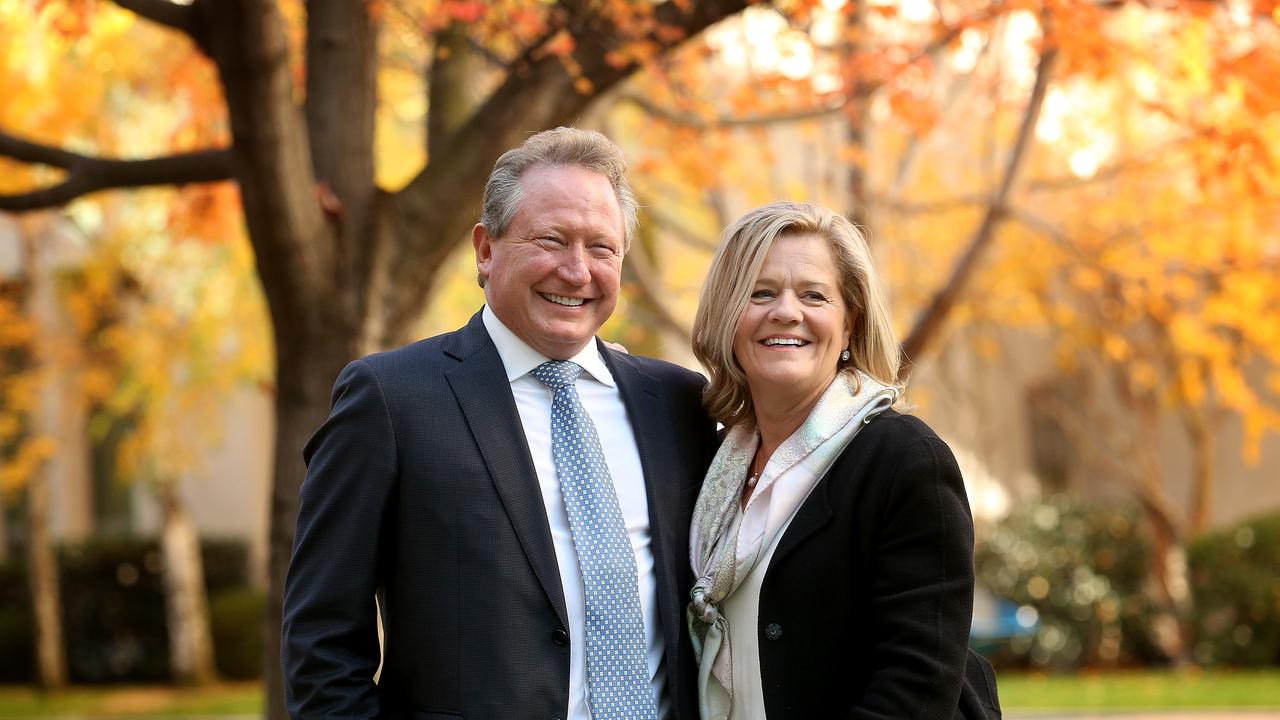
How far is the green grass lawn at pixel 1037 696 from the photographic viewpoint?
10.2m

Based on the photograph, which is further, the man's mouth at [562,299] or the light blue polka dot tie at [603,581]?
the man's mouth at [562,299]

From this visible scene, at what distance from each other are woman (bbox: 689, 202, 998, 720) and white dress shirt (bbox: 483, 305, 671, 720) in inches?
4.8

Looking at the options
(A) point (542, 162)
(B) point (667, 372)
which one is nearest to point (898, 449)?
(B) point (667, 372)

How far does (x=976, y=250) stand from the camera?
8211 millimetres

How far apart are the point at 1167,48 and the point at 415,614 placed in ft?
30.5

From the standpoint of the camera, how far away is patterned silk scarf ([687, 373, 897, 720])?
308 cm

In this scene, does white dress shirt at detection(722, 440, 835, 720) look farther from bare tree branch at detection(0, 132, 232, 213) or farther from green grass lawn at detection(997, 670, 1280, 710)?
green grass lawn at detection(997, 670, 1280, 710)

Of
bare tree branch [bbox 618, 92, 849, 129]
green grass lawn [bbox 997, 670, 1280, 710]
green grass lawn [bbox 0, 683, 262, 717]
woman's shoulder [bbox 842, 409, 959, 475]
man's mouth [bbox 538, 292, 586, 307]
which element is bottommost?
green grass lawn [bbox 0, 683, 262, 717]

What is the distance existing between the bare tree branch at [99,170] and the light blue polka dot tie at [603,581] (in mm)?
2777

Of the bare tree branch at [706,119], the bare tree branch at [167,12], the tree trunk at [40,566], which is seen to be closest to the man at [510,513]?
the bare tree branch at [167,12]

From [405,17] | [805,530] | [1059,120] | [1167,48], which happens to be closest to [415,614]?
[805,530]

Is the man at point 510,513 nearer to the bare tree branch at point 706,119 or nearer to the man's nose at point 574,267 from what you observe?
the man's nose at point 574,267

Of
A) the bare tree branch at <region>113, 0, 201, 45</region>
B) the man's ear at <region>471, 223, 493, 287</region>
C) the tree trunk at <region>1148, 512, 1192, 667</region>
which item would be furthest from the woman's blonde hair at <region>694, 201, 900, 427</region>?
the tree trunk at <region>1148, 512, 1192, 667</region>

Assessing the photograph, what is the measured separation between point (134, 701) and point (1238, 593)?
402 inches
